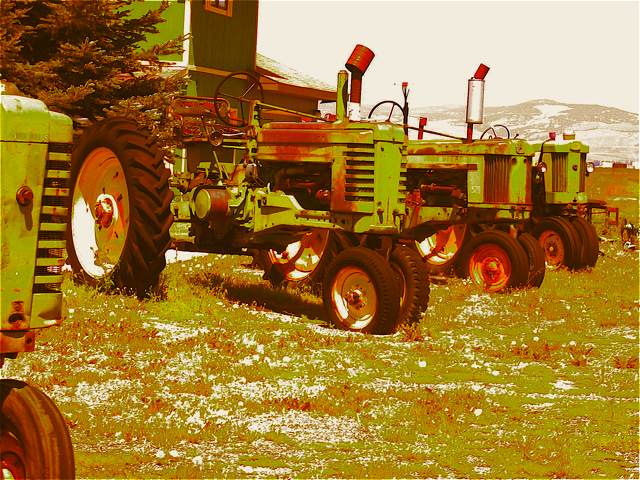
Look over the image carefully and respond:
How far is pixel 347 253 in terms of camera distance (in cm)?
951

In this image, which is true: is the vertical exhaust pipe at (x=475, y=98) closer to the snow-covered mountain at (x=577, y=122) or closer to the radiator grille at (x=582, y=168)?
the radiator grille at (x=582, y=168)

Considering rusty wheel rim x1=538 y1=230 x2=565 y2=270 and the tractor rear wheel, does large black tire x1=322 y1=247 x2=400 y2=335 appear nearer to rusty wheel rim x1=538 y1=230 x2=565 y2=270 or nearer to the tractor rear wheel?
the tractor rear wheel

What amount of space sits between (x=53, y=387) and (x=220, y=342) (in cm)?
190

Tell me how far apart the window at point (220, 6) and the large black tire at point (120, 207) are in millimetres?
13082

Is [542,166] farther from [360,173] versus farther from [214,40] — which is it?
[214,40]

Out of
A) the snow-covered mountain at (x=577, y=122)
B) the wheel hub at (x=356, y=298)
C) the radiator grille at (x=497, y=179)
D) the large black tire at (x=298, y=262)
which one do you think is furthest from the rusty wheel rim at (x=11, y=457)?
the snow-covered mountain at (x=577, y=122)

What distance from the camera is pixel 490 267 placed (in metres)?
13.5

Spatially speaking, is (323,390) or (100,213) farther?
(100,213)

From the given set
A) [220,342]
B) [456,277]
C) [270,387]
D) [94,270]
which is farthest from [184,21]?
[270,387]

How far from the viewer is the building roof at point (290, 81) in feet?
84.9

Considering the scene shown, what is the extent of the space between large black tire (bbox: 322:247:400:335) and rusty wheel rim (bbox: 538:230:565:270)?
7.15m

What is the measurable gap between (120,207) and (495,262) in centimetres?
555

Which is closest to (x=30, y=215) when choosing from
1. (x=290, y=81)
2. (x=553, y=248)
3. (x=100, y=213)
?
(x=100, y=213)

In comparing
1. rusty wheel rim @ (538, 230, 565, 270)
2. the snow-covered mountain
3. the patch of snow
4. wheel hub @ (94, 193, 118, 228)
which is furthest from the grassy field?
the snow-covered mountain
